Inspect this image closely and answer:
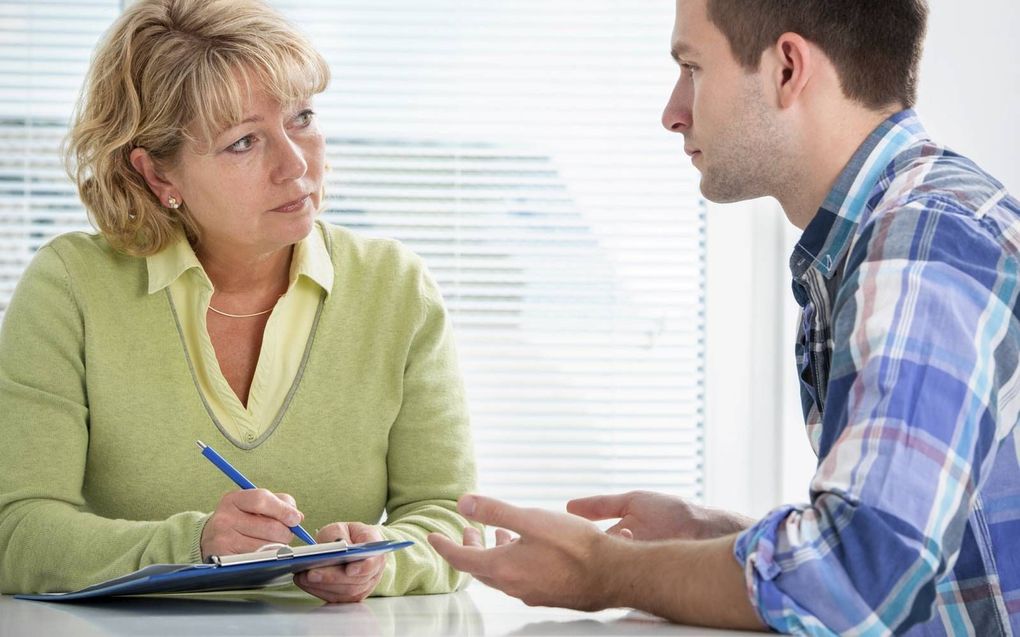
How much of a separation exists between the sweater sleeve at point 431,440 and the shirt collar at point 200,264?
0.16 m

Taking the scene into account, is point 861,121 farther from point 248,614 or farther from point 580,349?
point 580,349

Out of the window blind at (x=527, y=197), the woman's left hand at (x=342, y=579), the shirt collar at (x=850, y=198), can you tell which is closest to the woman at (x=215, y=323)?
the woman's left hand at (x=342, y=579)

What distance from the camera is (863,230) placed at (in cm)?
109

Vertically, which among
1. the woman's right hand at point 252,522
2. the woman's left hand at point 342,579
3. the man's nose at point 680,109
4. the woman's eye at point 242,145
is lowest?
the woman's left hand at point 342,579

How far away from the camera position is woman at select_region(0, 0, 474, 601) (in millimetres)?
1678

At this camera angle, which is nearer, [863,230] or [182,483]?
[863,230]

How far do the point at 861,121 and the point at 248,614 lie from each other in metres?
0.88

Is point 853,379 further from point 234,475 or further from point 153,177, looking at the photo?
point 153,177

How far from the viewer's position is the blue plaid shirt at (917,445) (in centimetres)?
92

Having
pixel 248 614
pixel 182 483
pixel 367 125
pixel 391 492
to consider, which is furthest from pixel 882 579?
pixel 367 125

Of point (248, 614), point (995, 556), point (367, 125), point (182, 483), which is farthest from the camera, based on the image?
point (367, 125)

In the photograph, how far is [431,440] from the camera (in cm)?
172

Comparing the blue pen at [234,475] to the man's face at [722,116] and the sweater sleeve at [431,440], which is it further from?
the man's face at [722,116]

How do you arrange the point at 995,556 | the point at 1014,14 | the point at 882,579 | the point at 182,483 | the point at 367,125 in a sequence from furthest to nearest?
the point at 367,125, the point at 1014,14, the point at 182,483, the point at 995,556, the point at 882,579
